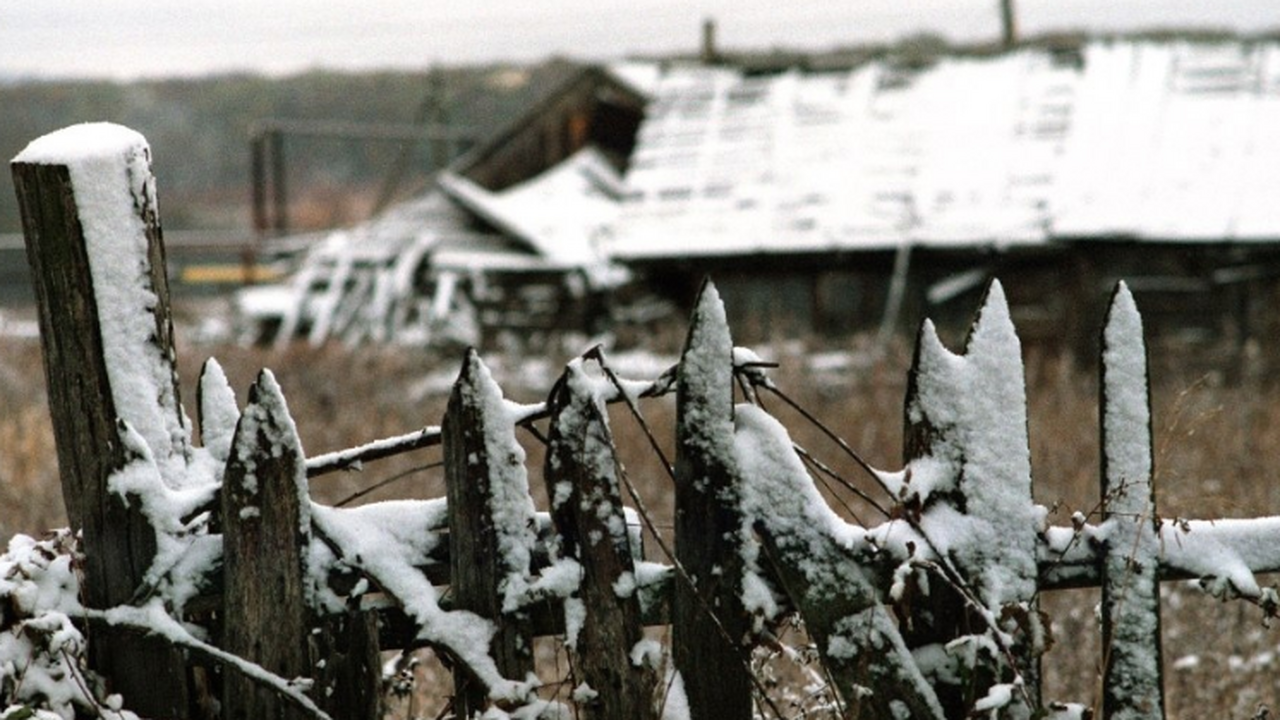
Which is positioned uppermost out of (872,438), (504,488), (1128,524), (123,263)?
(123,263)

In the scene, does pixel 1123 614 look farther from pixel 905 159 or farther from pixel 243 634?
pixel 905 159

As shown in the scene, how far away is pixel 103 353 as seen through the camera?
2061mm

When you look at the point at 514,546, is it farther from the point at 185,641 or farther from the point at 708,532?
the point at 185,641

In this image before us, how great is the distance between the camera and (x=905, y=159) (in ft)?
52.5

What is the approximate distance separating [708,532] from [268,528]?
0.70m

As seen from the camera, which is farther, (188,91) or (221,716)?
(188,91)

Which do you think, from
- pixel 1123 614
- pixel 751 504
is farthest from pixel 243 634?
pixel 1123 614

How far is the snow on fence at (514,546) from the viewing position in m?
2.04

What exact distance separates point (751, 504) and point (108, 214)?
1.13 metres

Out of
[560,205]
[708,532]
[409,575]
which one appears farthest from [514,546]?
[560,205]

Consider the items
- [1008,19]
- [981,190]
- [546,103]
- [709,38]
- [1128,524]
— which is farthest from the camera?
[1008,19]

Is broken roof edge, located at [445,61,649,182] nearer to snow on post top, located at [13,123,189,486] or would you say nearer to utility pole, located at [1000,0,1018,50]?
utility pole, located at [1000,0,1018,50]

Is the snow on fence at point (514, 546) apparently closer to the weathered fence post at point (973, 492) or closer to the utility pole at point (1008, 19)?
the weathered fence post at point (973, 492)

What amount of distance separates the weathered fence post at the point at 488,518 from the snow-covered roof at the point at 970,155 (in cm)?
1278
